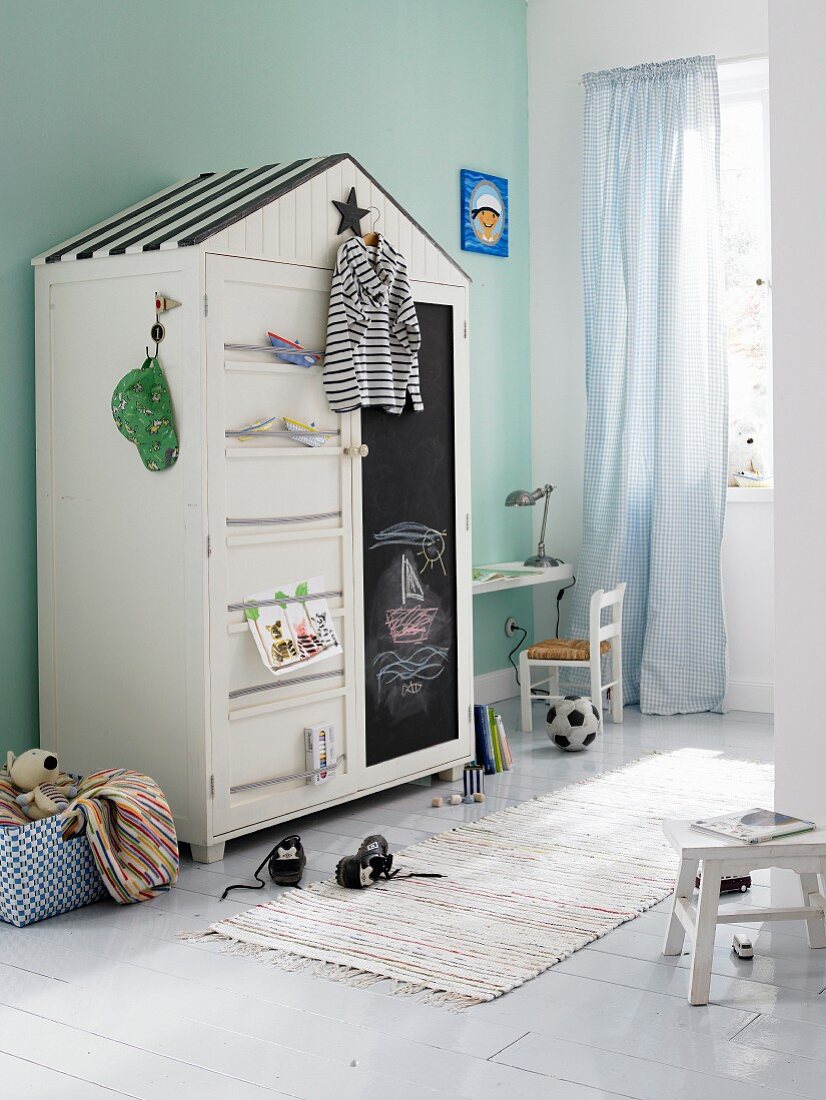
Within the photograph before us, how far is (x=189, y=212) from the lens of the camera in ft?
10.8

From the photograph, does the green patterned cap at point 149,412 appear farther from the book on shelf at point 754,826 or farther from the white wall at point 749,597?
the white wall at point 749,597

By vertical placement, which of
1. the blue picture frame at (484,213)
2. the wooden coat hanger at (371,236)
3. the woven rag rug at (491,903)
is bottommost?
the woven rag rug at (491,903)

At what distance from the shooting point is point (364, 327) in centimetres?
346

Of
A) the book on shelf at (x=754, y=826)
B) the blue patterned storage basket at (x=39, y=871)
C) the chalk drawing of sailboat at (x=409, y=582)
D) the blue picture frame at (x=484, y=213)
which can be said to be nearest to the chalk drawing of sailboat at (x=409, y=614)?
the chalk drawing of sailboat at (x=409, y=582)

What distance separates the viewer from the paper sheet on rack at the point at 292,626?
10.7ft

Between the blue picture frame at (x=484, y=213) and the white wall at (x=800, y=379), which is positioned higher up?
the blue picture frame at (x=484, y=213)

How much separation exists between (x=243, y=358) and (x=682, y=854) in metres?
1.62

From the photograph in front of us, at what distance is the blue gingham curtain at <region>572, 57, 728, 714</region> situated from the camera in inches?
197

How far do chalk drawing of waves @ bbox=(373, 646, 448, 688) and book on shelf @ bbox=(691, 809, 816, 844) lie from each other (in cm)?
136

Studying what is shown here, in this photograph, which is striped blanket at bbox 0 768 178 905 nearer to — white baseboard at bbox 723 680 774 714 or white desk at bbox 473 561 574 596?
white desk at bbox 473 561 574 596

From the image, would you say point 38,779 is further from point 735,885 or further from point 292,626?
point 735,885

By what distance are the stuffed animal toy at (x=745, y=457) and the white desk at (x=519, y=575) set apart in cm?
77

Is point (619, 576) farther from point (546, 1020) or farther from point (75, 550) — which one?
point (546, 1020)

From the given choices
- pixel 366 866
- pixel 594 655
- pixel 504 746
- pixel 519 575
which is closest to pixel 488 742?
pixel 504 746
